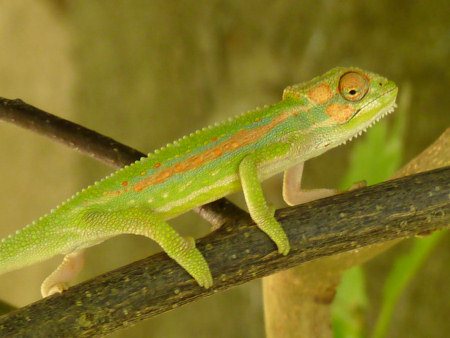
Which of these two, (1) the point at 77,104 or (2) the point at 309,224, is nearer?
(2) the point at 309,224

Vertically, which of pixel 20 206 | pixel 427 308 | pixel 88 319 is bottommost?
pixel 88 319

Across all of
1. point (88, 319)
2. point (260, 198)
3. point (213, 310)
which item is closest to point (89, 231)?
point (88, 319)

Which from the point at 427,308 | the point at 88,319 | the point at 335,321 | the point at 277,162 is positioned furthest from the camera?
the point at 427,308

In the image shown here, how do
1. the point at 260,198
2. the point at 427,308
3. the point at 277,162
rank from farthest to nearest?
the point at 427,308 < the point at 277,162 < the point at 260,198

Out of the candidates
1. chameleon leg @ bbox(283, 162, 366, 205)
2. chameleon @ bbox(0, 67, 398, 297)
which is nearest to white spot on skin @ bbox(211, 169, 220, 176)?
chameleon @ bbox(0, 67, 398, 297)

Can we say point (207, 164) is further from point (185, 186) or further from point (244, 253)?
point (244, 253)

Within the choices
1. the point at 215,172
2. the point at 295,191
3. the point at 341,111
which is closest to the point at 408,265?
the point at 295,191

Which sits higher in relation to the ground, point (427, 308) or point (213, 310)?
point (213, 310)

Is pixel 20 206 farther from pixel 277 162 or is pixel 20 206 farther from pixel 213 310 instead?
pixel 277 162
